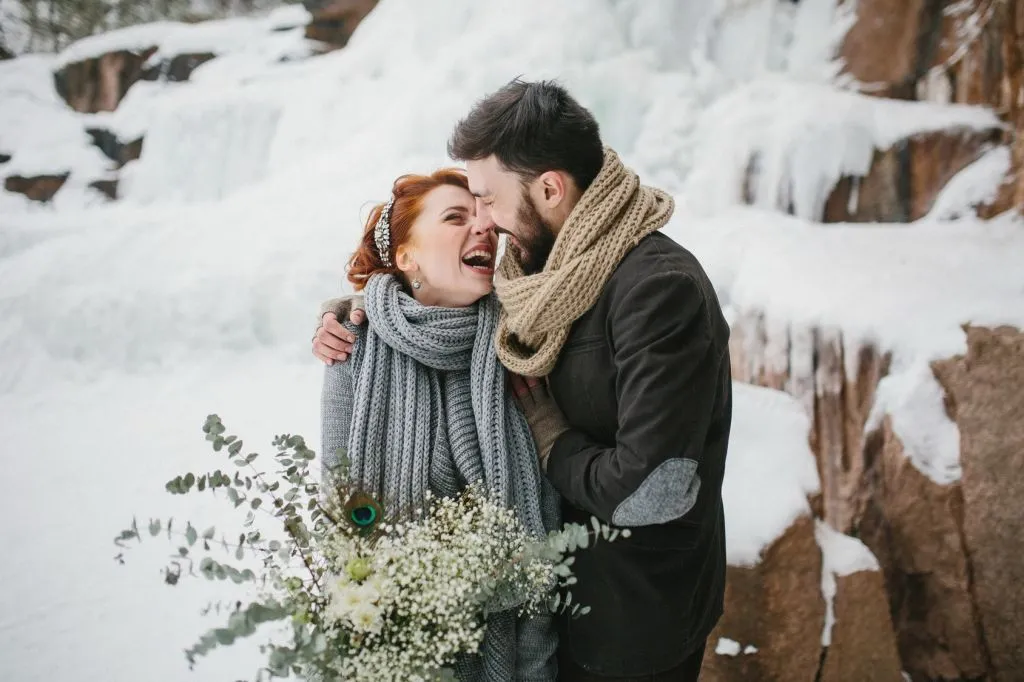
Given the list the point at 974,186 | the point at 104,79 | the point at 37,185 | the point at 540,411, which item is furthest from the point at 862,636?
the point at 104,79

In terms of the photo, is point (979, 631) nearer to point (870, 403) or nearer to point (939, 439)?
point (939, 439)

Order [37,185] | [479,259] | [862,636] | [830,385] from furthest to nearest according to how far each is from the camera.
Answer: [37,185] < [830,385] < [862,636] < [479,259]

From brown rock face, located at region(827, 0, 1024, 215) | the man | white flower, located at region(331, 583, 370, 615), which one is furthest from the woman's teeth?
brown rock face, located at region(827, 0, 1024, 215)

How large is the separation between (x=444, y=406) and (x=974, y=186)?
11.8 feet

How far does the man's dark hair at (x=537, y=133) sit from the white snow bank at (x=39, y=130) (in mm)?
4267

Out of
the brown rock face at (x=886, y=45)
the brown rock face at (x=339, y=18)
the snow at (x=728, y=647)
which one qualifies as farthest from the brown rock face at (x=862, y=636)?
the brown rock face at (x=339, y=18)

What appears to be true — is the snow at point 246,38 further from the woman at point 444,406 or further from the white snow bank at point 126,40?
the woman at point 444,406

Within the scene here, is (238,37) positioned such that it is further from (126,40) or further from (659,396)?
(659,396)

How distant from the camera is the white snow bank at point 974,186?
349 cm

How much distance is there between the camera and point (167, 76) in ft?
19.4

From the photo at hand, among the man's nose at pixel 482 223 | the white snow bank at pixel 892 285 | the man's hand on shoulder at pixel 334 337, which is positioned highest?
the man's nose at pixel 482 223

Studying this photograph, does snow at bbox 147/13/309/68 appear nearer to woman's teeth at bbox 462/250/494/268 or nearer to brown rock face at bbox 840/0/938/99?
brown rock face at bbox 840/0/938/99

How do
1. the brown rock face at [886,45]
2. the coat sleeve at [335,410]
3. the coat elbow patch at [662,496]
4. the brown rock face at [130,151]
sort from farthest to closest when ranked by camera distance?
the brown rock face at [130,151]
the brown rock face at [886,45]
the coat sleeve at [335,410]
the coat elbow patch at [662,496]

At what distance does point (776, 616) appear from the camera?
2.03m
